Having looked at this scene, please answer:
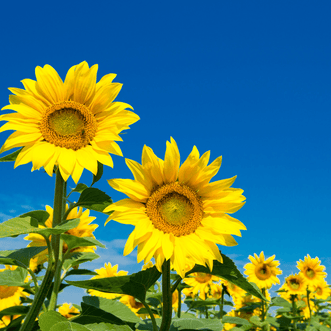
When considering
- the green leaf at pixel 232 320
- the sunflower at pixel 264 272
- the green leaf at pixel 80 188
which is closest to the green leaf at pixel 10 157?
the green leaf at pixel 80 188

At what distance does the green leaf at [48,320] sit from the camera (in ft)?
7.38

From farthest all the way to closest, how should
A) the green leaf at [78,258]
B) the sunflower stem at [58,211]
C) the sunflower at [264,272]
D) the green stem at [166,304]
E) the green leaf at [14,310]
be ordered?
the sunflower at [264,272] → the green leaf at [14,310] → the green leaf at [78,258] → the sunflower stem at [58,211] → the green stem at [166,304]

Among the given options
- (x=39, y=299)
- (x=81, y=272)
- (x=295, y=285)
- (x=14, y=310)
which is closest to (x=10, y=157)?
(x=39, y=299)

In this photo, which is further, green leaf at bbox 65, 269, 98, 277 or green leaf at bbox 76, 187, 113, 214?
green leaf at bbox 65, 269, 98, 277

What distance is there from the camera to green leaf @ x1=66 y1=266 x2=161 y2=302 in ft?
8.25

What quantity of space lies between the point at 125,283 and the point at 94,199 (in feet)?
2.23

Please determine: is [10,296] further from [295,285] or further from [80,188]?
[295,285]

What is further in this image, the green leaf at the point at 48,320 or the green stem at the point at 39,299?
the green stem at the point at 39,299

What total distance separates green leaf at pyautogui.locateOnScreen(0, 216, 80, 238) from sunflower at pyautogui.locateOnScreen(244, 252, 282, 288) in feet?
18.4

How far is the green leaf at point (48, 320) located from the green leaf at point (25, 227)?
50cm

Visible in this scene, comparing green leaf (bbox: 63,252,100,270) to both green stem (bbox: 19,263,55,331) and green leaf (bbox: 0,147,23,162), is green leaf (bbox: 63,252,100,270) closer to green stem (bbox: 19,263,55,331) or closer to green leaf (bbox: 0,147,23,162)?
green stem (bbox: 19,263,55,331)

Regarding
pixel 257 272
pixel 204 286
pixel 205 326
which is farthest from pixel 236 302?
pixel 205 326

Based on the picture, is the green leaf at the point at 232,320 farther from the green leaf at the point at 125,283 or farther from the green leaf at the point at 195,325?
the green leaf at the point at 125,283

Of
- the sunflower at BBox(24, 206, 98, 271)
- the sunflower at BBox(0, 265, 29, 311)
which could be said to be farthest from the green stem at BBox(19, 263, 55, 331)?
the sunflower at BBox(0, 265, 29, 311)
